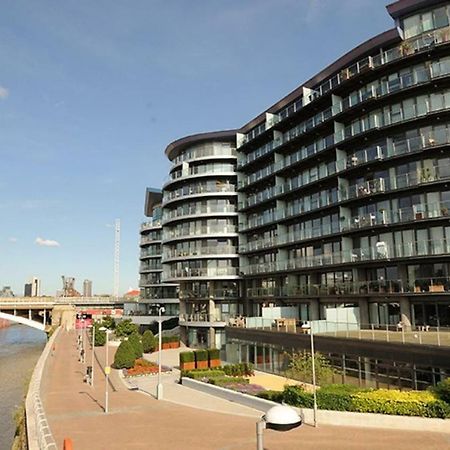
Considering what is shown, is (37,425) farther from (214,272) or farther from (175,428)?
(214,272)

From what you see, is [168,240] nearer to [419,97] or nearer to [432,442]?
[419,97]

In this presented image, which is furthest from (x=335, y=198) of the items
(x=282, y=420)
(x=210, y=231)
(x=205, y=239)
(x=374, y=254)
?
(x=282, y=420)

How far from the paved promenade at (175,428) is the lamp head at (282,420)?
40.3 feet

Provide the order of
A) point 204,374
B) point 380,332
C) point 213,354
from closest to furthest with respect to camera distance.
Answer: point 380,332 → point 204,374 → point 213,354

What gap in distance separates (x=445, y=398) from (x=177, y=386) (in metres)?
18.1

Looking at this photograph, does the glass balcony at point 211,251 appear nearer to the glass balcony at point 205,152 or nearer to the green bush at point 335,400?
the glass balcony at point 205,152

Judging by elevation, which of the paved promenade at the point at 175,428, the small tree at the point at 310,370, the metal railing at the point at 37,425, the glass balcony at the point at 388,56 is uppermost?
the glass balcony at the point at 388,56

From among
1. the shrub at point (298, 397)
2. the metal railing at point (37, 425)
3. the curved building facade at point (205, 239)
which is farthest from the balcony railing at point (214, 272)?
the shrub at point (298, 397)

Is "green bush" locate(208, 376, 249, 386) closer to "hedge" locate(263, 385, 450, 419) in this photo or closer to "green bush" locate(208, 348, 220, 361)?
"hedge" locate(263, 385, 450, 419)

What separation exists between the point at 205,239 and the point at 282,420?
1939 inches

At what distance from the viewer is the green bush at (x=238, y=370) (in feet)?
115

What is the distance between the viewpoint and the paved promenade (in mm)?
19016

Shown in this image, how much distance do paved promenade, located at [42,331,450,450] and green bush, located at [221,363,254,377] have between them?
4.14 meters

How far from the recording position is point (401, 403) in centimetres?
2109
